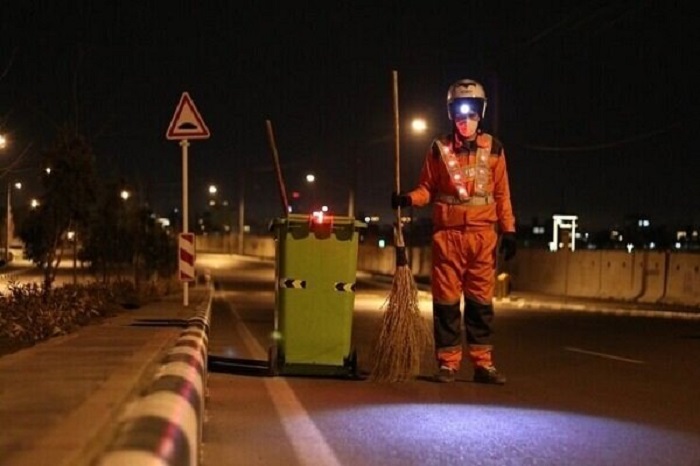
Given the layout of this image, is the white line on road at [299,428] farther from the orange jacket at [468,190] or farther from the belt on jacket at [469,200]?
the belt on jacket at [469,200]

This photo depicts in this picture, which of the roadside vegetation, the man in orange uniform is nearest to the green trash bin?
the man in orange uniform

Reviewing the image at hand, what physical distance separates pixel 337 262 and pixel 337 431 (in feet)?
9.78

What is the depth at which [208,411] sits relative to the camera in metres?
8.57

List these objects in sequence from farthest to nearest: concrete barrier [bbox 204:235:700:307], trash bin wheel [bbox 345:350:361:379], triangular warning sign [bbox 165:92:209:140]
A: concrete barrier [bbox 204:235:700:307] → triangular warning sign [bbox 165:92:209:140] → trash bin wheel [bbox 345:350:361:379]

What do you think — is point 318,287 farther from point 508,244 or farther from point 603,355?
point 603,355

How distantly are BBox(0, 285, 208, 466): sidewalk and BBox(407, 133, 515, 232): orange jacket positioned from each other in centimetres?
311

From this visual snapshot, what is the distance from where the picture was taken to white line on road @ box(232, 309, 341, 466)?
22.3 feet

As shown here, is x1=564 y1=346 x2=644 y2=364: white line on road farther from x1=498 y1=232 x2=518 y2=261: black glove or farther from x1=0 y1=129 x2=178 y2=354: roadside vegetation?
x1=0 y1=129 x2=178 y2=354: roadside vegetation

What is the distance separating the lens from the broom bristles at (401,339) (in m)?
Result: 10.1

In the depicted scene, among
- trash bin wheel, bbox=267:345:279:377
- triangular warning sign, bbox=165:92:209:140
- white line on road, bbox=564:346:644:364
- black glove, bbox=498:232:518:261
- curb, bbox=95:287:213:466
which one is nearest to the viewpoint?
curb, bbox=95:287:213:466

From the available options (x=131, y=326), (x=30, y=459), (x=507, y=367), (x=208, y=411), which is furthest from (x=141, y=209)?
(x=30, y=459)

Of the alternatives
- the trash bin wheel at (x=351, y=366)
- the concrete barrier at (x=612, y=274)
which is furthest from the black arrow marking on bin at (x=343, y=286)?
the concrete barrier at (x=612, y=274)

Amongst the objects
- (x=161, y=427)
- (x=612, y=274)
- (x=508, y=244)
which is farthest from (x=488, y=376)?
(x=612, y=274)

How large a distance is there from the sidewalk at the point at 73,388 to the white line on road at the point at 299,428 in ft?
3.76
